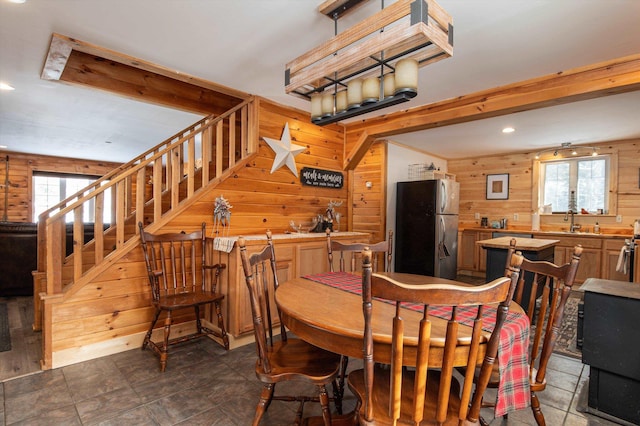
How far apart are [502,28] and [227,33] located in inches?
70.0

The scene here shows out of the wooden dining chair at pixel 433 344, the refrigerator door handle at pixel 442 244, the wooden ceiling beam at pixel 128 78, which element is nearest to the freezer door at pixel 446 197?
the refrigerator door handle at pixel 442 244

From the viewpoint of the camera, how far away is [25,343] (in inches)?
116

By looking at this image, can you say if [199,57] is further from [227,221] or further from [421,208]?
[421,208]

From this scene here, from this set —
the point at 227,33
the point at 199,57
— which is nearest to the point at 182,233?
the point at 199,57

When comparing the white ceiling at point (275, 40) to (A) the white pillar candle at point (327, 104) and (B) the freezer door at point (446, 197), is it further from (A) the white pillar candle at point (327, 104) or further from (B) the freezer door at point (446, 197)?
(B) the freezer door at point (446, 197)

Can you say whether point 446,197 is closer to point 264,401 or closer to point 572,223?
point 572,223

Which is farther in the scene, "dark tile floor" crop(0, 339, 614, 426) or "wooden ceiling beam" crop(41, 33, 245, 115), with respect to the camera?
"wooden ceiling beam" crop(41, 33, 245, 115)

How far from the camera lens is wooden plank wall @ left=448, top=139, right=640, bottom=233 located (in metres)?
5.02

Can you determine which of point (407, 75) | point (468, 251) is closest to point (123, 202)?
point (407, 75)

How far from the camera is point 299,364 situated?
1635 mm

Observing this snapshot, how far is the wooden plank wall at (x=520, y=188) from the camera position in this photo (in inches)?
198

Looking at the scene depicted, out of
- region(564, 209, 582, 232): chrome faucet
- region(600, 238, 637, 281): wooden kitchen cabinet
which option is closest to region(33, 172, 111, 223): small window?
region(564, 209, 582, 232): chrome faucet

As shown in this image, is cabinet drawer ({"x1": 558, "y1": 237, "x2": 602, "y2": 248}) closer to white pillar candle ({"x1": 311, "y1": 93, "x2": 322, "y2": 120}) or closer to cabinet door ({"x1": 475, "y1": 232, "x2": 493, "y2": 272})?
cabinet door ({"x1": 475, "y1": 232, "x2": 493, "y2": 272})

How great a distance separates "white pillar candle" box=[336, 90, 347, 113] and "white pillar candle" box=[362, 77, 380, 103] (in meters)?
0.18
